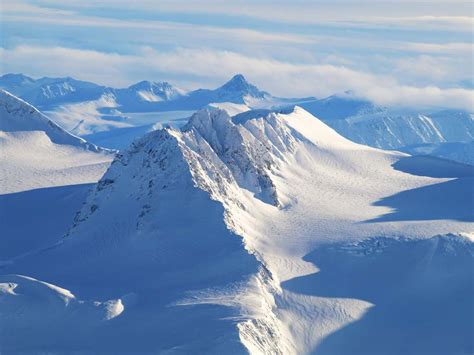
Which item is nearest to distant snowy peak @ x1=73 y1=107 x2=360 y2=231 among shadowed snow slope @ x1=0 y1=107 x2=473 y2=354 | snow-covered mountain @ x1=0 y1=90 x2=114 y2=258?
shadowed snow slope @ x1=0 y1=107 x2=473 y2=354

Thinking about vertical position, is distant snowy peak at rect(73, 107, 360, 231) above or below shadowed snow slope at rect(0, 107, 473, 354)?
above

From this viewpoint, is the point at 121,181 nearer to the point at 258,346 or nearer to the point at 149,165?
the point at 149,165

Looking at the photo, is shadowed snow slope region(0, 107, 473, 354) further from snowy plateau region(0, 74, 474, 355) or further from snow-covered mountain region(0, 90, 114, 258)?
snow-covered mountain region(0, 90, 114, 258)

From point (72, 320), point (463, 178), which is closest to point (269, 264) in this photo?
point (72, 320)

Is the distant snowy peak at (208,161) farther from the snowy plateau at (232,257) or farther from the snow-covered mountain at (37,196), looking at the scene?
the snow-covered mountain at (37,196)

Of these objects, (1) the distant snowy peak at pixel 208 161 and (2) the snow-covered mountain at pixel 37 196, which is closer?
(1) the distant snowy peak at pixel 208 161

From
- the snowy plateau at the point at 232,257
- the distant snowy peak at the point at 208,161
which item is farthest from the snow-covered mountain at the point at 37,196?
the distant snowy peak at the point at 208,161
